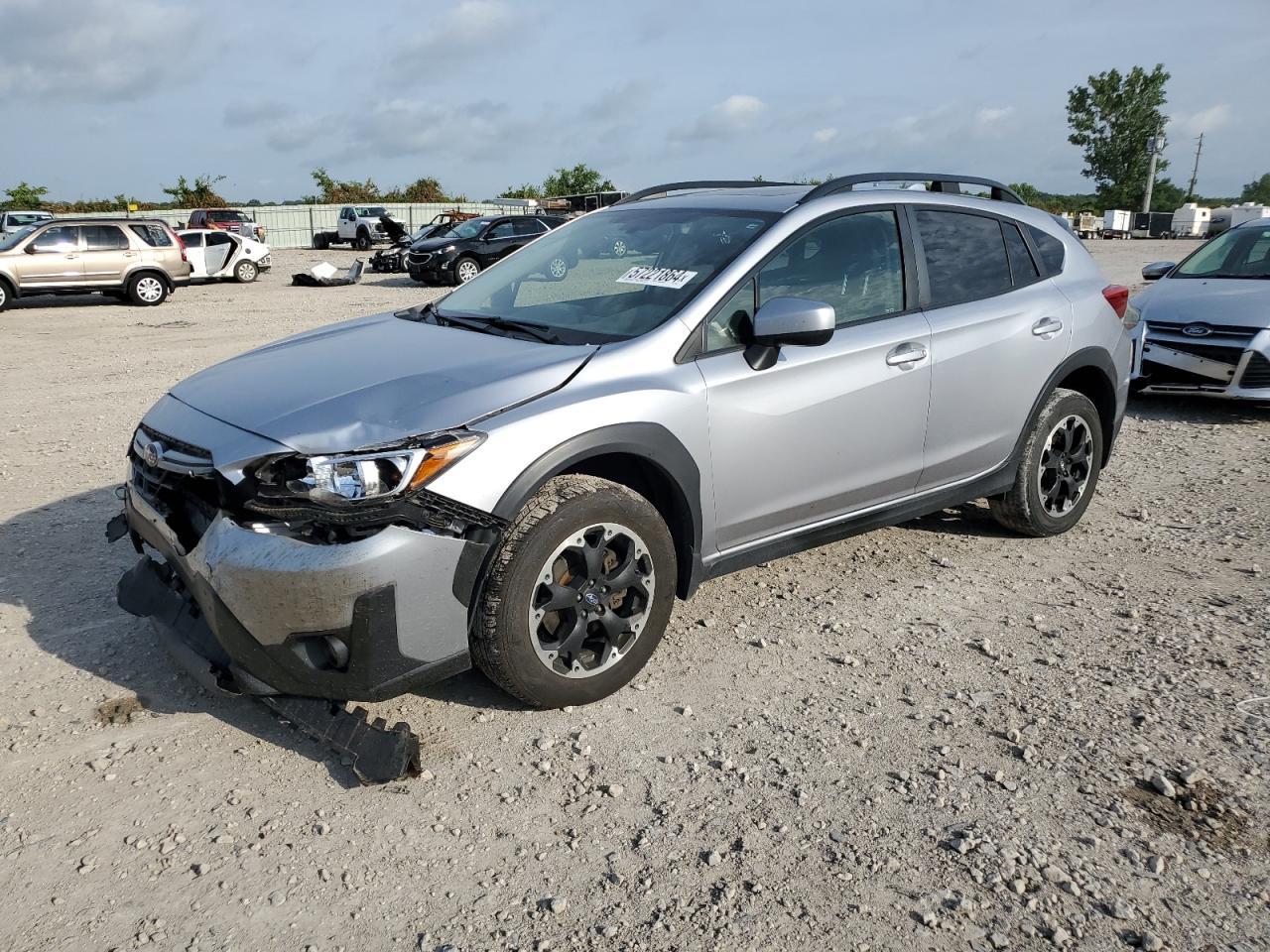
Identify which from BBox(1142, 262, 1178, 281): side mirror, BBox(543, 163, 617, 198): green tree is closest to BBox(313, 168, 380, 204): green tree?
BBox(543, 163, 617, 198): green tree

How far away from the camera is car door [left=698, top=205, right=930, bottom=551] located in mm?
3777

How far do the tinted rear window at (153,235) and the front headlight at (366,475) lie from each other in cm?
1804

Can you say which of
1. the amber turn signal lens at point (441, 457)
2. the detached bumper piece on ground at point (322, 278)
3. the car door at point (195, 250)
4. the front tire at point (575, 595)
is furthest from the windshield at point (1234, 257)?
the car door at point (195, 250)

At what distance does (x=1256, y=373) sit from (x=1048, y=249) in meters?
3.81

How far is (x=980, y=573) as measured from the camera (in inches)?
192

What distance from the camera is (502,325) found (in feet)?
13.3

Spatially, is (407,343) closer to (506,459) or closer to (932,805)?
(506,459)

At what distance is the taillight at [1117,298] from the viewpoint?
5363mm

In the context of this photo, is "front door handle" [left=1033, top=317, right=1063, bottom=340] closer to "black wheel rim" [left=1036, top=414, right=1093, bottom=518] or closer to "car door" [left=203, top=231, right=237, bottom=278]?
"black wheel rim" [left=1036, top=414, right=1093, bottom=518]

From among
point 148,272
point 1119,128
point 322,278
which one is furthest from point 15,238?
point 1119,128

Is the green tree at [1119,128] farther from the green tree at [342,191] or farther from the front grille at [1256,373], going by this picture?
the front grille at [1256,373]

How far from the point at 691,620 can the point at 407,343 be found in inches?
64.4

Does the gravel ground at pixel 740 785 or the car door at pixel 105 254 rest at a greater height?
the car door at pixel 105 254

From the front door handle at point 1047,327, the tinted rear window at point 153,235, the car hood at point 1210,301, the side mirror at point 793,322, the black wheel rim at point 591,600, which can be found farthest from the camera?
the tinted rear window at point 153,235
